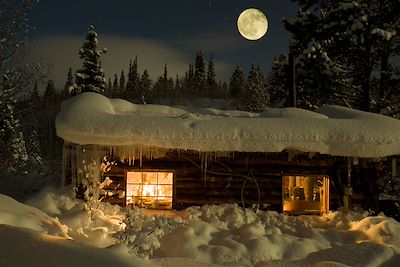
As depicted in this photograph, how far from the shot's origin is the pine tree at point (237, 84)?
6367cm

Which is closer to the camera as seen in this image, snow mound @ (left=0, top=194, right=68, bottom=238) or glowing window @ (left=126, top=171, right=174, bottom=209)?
snow mound @ (left=0, top=194, right=68, bottom=238)

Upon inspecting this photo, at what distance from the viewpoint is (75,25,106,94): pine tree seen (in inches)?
1102

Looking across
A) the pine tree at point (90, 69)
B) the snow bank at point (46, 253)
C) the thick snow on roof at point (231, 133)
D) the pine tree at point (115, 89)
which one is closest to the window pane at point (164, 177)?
the thick snow on roof at point (231, 133)

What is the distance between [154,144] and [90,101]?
252 cm

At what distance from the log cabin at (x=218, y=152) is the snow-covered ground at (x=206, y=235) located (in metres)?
0.60

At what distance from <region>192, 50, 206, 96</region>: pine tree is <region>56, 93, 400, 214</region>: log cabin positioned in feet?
172

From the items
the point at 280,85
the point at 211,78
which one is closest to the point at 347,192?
the point at 280,85

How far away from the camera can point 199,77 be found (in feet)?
219

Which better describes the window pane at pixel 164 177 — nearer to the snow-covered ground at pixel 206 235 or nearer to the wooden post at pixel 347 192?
the snow-covered ground at pixel 206 235

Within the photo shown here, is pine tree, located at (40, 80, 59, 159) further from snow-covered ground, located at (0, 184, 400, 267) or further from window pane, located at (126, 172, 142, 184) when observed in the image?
snow-covered ground, located at (0, 184, 400, 267)

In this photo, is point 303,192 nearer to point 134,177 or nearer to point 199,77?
point 134,177

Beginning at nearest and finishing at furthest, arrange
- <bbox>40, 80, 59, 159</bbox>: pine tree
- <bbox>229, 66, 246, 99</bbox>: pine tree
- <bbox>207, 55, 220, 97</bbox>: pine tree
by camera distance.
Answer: <bbox>40, 80, 59, 159</bbox>: pine tree, <bbox>229, 66, 246, 99</bbox>: pine tree, <bbox>207, 55, 220, 97</bbox>: pine tree

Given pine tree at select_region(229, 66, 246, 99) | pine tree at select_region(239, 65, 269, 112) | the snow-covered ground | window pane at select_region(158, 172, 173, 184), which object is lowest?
the snow-covered ground

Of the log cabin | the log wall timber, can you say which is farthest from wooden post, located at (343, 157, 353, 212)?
the log wall timber
